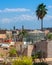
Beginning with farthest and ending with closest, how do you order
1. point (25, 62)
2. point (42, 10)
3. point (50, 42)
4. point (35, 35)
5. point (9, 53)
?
point (42, 10), point (35, 35), point (9, 53), point (50, 42), point (25, 62)

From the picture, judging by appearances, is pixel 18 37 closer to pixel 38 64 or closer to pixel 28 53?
pixel 28 53

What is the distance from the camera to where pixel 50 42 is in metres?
35.1

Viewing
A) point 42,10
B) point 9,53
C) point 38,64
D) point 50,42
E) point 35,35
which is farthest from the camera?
point 42,10

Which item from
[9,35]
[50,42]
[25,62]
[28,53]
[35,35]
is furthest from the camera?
[9,35]

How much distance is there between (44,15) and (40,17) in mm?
1015

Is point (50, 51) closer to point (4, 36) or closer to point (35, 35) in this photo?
point (35, 35)

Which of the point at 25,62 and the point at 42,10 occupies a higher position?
the point at 42,10

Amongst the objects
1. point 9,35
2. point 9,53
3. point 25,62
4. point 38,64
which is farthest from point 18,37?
point 25,62

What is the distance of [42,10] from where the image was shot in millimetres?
63438

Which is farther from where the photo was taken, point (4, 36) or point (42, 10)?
point (4, 36)

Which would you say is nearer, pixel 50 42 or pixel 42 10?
pixel 50 42

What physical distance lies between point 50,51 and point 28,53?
5.12 meters

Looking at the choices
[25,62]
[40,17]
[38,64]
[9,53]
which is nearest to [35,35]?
[40,17]

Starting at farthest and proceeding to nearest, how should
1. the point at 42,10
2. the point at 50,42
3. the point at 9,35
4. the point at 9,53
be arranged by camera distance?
the point at 9,35 < the point at 42,10 < the point at 9,53 < the point at 50,42
